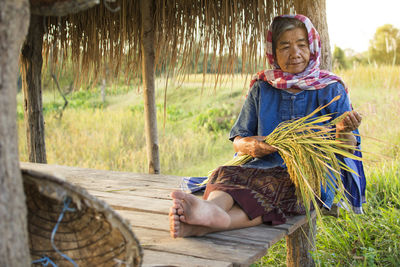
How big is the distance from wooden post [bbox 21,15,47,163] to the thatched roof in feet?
0.56

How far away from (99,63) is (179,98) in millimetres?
10570

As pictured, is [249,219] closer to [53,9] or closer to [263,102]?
[263,102]

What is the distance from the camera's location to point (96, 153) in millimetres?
9242

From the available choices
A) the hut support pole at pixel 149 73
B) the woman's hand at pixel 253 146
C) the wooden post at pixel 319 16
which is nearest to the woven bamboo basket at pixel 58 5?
the woman's hand at pixel 253 146

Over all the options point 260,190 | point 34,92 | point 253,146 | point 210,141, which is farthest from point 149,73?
point 210,141

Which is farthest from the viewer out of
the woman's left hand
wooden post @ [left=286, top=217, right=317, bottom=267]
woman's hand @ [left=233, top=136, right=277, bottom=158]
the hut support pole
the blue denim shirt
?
the hut support pole

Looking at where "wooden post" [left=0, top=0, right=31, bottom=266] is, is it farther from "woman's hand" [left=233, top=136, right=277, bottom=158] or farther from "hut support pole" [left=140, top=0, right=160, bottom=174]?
"hut support pole" [left=140, top=0, right=160, bottom=174]

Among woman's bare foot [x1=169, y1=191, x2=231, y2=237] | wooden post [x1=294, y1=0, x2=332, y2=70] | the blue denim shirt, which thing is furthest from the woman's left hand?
wooden post [x1=294, y1=0, x2=332, y2=70]

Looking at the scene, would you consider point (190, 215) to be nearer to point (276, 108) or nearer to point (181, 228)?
point (181, 228)

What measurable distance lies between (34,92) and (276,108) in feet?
8.58

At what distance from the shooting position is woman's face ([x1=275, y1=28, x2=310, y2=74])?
2.40 metres

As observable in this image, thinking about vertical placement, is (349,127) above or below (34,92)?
below

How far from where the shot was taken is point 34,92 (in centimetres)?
409

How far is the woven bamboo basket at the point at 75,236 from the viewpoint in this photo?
1.22m
